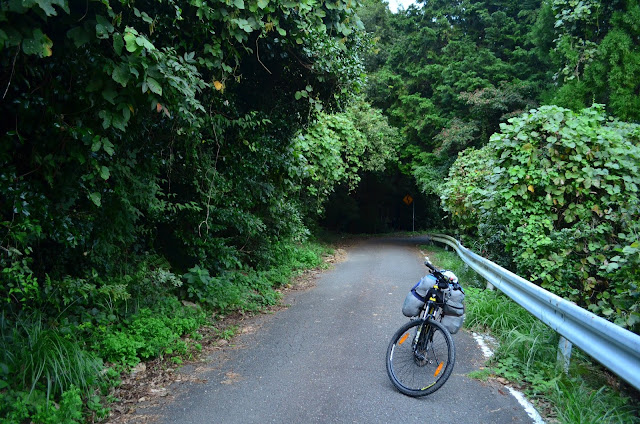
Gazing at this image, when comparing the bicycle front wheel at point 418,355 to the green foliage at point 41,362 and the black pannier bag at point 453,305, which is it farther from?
the green foliage at point 41,362

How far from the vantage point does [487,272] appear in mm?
8594

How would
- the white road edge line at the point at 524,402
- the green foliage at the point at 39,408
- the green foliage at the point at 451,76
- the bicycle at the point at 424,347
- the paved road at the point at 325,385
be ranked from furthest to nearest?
the green foliage at the point at 451,76 → the bicycle at the point at 424,347 → the paved road at the point at 325,385 → the white road edge line at the point at 524,402 → the green foliage at the point at 39,408

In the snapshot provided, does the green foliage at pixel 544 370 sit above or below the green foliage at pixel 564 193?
below

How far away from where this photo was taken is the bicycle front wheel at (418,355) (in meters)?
4.74

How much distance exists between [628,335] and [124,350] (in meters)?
4.79

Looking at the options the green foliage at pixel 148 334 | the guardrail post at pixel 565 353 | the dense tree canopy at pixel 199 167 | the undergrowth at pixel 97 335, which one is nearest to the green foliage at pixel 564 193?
the dense tree canopy at pixel 199 167

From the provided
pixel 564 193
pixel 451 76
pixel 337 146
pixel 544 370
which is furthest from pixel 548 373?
pixel 451 76

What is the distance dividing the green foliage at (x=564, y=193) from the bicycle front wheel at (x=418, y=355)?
3.35 metres

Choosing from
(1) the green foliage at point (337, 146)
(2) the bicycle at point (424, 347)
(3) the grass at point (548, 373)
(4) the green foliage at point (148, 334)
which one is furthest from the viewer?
(1) the green foliage at point (337, 146)

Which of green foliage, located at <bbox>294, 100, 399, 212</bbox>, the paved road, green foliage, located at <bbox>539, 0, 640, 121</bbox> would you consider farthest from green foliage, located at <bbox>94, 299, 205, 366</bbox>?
green foliage, located at <bbox>539, 0, 640, 121</bbox>

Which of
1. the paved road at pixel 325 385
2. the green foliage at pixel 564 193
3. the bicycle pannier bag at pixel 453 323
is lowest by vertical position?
the paved road at pixel 325 385

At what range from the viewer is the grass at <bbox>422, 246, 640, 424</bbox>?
3.95m

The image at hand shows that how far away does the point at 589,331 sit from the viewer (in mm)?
4035

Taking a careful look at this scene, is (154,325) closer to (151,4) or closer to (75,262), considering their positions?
(75,262)
